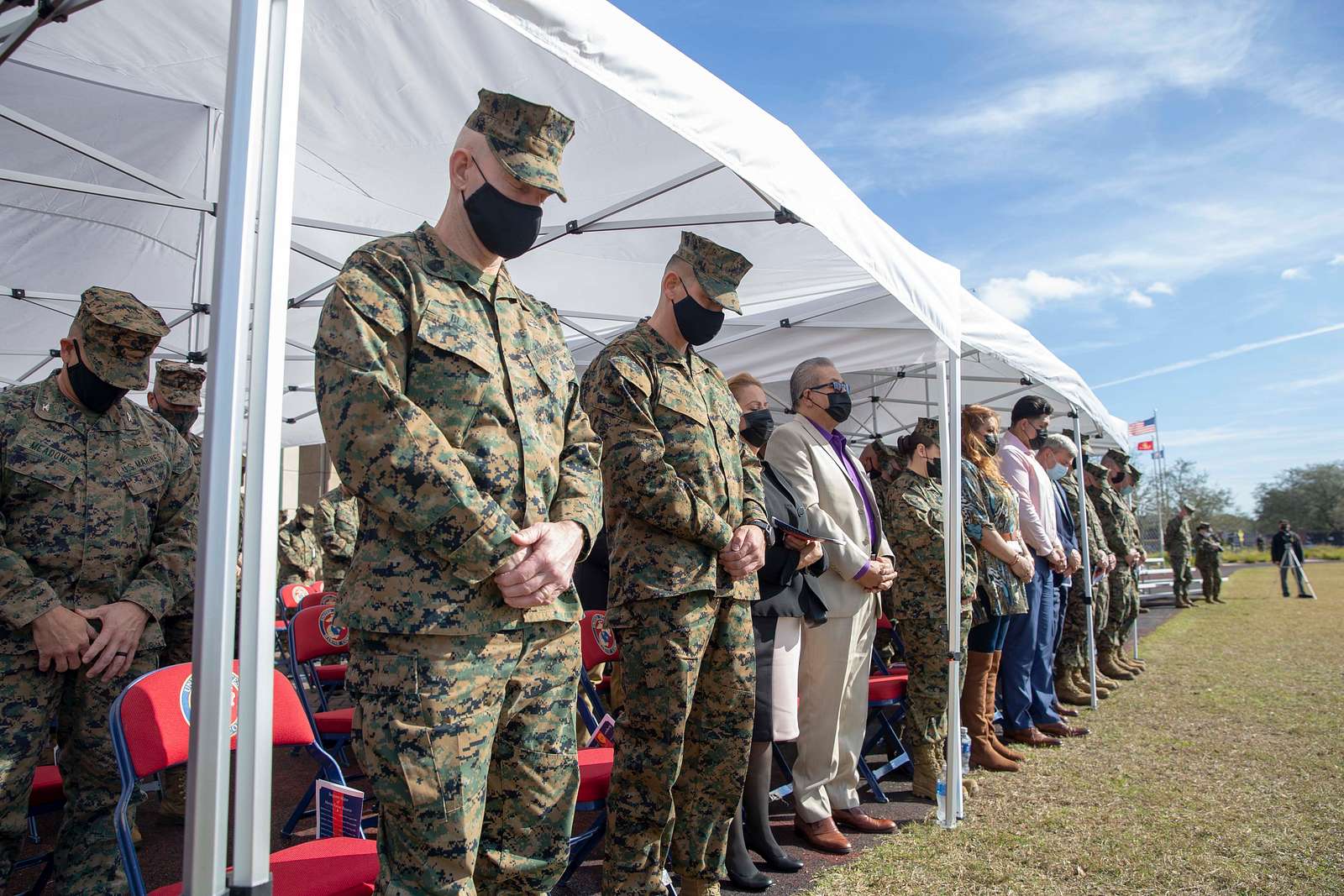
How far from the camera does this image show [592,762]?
3.01m

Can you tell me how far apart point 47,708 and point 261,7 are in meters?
2.09

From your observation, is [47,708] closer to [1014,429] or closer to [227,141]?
[227,141]

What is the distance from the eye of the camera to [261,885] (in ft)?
4.70

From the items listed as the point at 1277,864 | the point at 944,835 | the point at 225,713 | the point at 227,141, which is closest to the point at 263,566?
the point at 225,713

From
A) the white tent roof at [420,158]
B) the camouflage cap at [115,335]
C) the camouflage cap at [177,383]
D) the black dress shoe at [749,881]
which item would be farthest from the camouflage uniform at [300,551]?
the black dress shoe at [749,881]

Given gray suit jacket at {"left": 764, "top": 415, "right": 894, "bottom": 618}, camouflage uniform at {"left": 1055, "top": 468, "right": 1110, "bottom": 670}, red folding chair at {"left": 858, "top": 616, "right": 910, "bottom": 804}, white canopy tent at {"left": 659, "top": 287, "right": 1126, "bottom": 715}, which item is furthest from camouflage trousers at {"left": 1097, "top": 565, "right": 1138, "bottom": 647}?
gray suit jacket at {"left": 764, "top": 415, "right": 894, "bottom": 618}

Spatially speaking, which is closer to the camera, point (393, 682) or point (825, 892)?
point (393, 682)

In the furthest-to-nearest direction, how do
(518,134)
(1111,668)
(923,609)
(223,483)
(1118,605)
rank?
(1118,605) < (1111,668) < (923,609) < (518,134) < (223,483)

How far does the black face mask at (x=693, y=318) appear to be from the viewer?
306 cm

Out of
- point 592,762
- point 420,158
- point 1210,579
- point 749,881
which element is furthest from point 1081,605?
point 1210,579

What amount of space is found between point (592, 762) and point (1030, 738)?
3933mm

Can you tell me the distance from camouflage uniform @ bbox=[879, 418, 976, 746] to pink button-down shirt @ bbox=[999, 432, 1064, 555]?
1.24 m

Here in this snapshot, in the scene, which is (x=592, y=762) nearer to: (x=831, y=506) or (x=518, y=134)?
(x=831, y=506)

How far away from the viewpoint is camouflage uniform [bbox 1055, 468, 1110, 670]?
7438 millimetres
